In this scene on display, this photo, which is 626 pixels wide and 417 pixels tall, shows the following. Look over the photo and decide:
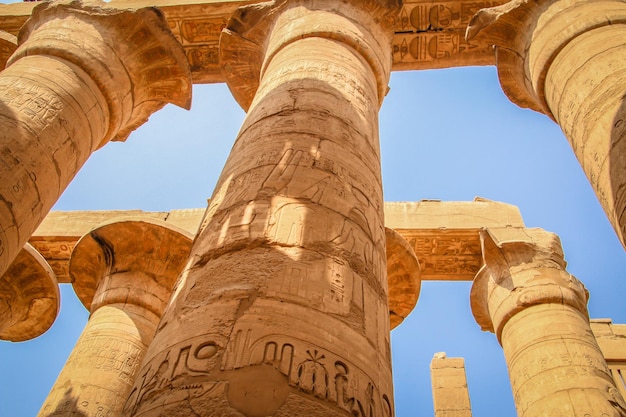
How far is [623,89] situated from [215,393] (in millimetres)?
4249

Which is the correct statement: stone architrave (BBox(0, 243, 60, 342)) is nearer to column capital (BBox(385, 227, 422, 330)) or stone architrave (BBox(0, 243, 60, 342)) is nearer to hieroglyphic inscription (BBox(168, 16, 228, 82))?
hieroglyphic inscription (BBox(168, 16, 228, 82))

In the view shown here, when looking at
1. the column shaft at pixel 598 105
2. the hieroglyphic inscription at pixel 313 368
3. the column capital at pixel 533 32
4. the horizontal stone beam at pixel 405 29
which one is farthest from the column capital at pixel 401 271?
the hieroglyphic inscription at pixel 313 368

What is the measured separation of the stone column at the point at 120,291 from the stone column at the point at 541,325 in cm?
484

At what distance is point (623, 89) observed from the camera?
4.63 meters

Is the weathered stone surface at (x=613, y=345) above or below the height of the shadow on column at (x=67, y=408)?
above

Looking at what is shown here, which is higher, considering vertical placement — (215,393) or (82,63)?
(82,63)

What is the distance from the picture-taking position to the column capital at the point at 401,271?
775 cm

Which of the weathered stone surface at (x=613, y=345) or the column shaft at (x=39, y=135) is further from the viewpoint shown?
the weathered stone surface at (x=613, y=345)

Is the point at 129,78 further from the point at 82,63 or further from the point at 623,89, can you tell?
the point at 623,89

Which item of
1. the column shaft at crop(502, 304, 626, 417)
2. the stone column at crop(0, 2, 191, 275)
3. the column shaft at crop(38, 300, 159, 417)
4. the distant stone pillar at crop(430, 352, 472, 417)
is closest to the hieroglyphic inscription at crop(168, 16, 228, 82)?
the stone column at crop(0, 2, 191, 275)

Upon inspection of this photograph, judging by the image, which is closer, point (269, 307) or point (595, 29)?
point (269, 307)

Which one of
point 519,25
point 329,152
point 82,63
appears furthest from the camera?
point 519,25

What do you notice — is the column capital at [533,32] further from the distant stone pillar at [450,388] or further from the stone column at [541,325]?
the distant stone pillar at [450,388]

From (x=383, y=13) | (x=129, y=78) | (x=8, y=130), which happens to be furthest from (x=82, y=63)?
(x=383, y=13)
